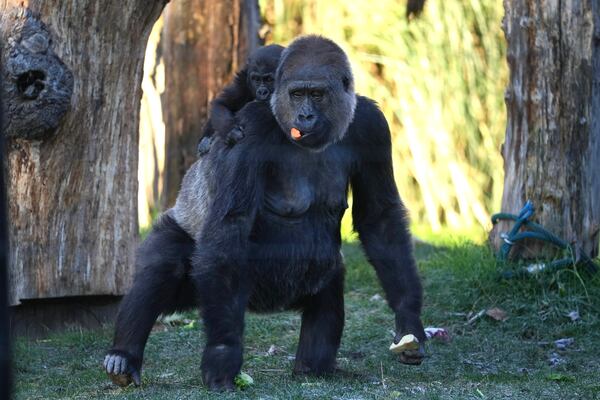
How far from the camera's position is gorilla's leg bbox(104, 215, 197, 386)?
3486mm

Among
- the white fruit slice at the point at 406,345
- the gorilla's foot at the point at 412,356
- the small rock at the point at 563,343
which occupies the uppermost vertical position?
the white fruit slice at the point at 406,345

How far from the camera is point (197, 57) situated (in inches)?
262

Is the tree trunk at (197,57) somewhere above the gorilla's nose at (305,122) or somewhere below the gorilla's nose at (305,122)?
above

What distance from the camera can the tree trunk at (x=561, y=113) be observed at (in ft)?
15.1

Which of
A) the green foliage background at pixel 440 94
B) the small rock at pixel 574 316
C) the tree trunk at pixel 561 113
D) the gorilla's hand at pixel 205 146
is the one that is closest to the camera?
the gorilla's hand at pixel 205 146

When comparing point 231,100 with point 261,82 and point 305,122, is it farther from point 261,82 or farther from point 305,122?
point 305,122

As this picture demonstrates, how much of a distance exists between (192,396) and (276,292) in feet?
1.69

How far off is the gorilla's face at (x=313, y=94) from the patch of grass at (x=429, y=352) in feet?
2.91

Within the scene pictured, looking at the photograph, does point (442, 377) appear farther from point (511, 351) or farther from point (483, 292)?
point (483, 292)

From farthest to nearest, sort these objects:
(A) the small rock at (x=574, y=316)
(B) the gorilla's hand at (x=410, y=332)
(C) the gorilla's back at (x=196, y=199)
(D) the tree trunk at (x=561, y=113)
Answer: (D) the tree trunk at (x=561, y=113), (A) the small rock at (x=574, y=316), (C) the gorilla's back at (x=196, y=199), (B) the gorilla's hand at (x=410, y=332)

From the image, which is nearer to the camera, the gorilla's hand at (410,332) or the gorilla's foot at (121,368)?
the gorilla's hand at (410,332)

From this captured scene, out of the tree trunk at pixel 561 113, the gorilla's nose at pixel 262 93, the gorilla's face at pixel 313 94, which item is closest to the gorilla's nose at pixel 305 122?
the gorilla's face at pixel 313 94

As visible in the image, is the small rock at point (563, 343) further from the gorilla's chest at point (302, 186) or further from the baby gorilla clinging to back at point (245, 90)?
the baby gorilla clinging to back at point (245, 90)

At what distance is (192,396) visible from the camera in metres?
3.21
